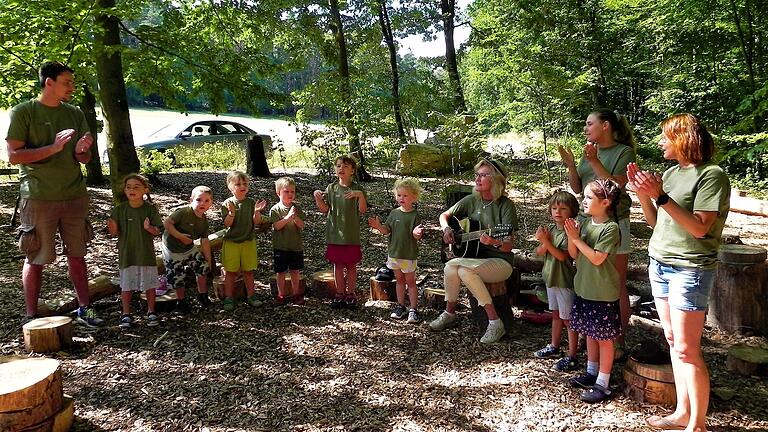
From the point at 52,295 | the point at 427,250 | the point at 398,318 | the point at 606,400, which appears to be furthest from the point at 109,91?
the point at 606,400

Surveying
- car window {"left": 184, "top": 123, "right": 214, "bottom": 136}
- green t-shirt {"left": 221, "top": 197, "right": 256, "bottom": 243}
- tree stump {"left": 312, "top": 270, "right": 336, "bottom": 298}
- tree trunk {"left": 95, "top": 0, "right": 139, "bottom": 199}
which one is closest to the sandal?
tree stump {"left": 312, "top": 270, "right": 336, "bottom": 298}

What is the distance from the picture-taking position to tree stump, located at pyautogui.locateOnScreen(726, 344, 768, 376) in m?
3.44

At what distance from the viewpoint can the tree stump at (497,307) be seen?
4188 millimetres

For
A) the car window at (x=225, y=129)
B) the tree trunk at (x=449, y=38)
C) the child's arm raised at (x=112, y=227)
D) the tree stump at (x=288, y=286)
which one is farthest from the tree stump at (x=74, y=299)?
the tree trunk at (x=449, y=38)

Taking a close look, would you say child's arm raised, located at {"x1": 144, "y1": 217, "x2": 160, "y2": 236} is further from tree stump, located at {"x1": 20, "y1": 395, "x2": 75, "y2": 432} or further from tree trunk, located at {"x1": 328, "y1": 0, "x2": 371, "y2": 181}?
tree trunk, located at {"x1": 328, "y1": 0, "x2": 371, "y2": 181}

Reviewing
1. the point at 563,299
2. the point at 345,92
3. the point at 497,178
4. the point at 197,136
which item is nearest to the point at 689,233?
the point at 563,299

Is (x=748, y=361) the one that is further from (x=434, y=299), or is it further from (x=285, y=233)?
(x=285, y=233)

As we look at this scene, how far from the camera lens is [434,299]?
4934 mm

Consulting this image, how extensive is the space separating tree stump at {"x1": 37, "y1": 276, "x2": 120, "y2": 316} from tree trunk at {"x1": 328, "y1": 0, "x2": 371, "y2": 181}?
3.56 metres

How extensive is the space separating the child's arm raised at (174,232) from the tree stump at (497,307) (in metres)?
2.44

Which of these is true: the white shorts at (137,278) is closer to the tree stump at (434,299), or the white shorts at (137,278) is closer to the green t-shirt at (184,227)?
the green t-shirt at (184,227)

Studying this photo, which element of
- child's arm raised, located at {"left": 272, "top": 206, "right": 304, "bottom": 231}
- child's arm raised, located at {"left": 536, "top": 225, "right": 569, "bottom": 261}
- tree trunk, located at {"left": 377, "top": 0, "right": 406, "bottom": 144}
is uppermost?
tree trunk, located at {"left": 377, "top": 0, "right": 406, "bottom": 144}

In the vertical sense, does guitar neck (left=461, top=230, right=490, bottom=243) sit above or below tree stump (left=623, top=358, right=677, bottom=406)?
above

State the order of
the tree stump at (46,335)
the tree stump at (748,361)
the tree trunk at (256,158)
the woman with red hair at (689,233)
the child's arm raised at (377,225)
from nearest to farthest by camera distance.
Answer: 1. the woman with red hair at (689,233)
2. the tree stump at (748,361)
3. the tree stump at (46,335)
4. the child's arm raised at (377,225)
5. the tree trunk at (256,158)
